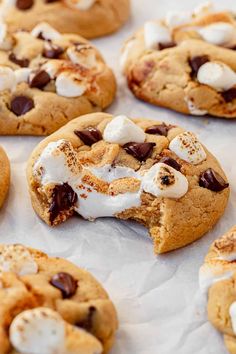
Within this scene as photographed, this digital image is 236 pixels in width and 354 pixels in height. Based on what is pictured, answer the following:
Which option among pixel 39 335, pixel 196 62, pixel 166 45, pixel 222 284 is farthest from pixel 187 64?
pixel 39 335

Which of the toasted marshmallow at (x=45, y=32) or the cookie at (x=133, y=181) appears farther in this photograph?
the toasted marshmallow at (x=45, y=32)

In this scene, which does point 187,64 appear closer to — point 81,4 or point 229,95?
point 229,95

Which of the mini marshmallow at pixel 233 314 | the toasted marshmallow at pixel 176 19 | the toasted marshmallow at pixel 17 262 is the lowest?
the toasted marshmallow at pixel 17 262

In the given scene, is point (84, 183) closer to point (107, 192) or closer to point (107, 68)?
point (107, 192)

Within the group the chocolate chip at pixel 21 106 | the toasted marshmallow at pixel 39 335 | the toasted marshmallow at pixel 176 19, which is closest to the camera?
the toasted marshmallow at pixel 39 335

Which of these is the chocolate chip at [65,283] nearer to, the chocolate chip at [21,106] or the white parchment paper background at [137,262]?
the white parchment paper background at [137,262]

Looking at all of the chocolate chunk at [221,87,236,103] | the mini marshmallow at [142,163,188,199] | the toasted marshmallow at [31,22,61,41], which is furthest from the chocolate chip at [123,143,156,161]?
the toasted marshmallow at [31,22,61,41]

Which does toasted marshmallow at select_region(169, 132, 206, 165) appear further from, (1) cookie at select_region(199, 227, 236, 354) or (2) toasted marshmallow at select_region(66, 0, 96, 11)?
(2) toasted marshmallow at select_region(66, 0, 96, 11)

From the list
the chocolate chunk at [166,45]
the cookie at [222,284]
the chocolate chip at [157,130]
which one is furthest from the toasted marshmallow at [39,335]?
the chocolate chunk at [166,45]

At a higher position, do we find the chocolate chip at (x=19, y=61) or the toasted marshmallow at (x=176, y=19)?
the toasted marshmallow at (x=176, y=19)
